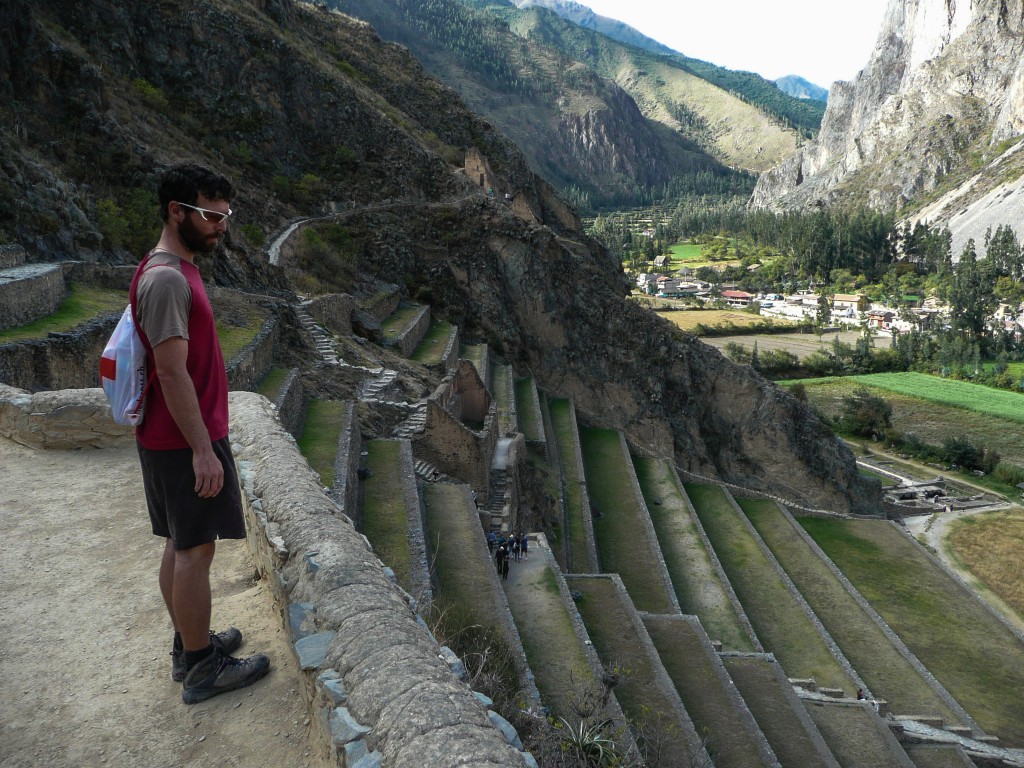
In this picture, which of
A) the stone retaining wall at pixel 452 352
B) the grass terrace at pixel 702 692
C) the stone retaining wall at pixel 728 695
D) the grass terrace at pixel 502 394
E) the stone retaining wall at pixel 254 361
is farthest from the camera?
the stone retaining wall at pixel 452 352

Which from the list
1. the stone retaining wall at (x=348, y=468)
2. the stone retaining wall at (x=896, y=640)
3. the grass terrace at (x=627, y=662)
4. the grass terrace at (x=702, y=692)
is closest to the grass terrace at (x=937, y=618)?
the stone retaining wall at (x=896, y=640)

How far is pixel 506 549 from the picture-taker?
16.4 m

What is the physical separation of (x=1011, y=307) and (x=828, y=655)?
96.0 metres

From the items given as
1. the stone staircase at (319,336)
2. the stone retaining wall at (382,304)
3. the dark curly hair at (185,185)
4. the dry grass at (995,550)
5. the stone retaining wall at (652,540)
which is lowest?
the dry grass at (995,550)

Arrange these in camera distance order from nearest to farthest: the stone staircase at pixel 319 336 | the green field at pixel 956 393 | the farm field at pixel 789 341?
the stone staircase at pixel 319 336 < the green field at pixel 956 393 < the farm field at pixel 789 341

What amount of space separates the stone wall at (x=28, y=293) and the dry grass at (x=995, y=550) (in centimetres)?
3665

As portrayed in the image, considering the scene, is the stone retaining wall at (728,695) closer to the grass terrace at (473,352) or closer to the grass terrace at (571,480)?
the grass terrace at (571,480)

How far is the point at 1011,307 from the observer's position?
98.0 m

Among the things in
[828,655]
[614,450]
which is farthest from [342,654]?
[614,450]

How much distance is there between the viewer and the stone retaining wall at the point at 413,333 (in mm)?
28062

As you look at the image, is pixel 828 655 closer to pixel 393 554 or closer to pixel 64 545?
pixel 393 554

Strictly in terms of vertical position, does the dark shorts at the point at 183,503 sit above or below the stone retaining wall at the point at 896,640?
above

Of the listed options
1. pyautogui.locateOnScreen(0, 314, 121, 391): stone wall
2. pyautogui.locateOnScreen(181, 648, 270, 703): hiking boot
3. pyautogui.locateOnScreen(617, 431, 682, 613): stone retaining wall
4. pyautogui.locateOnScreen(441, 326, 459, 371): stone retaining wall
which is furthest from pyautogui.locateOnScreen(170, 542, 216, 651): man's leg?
pyautogui.locateOnScreen(441, 326, 459, 371): stone retaining wall

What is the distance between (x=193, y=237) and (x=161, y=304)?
583 mm
